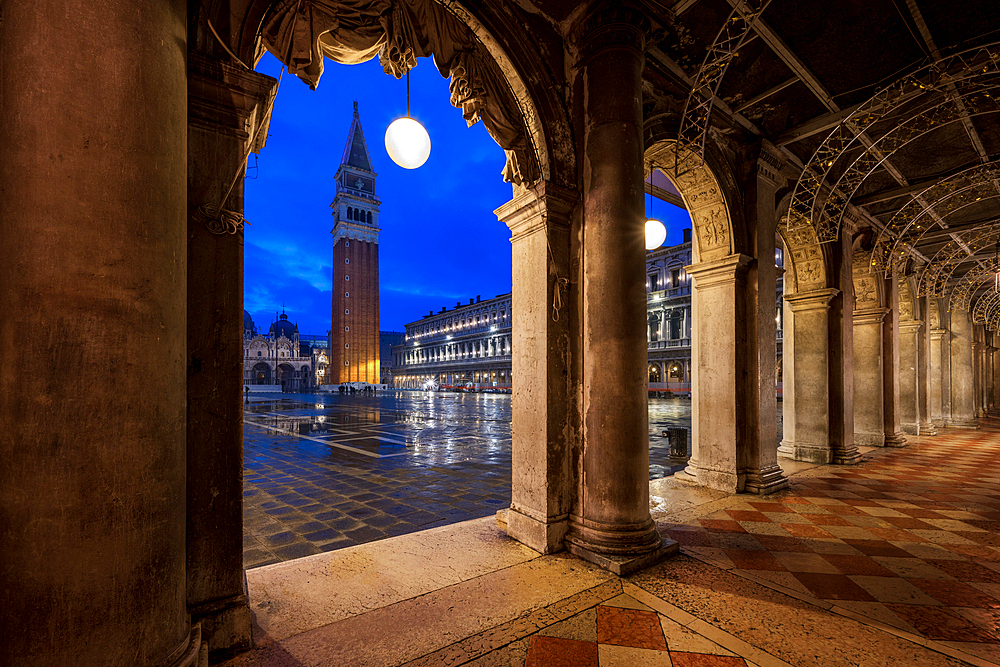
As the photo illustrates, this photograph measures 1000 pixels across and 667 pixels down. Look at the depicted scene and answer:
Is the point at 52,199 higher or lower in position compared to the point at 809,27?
lower

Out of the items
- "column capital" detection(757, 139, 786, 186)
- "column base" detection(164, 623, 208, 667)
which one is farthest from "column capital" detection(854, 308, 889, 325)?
"column base" detection(164, 623, 208, 667)

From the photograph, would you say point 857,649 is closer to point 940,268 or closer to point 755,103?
point 755,103

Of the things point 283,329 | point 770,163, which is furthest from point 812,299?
point 283,329

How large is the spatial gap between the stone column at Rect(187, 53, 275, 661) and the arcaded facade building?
0.01 m

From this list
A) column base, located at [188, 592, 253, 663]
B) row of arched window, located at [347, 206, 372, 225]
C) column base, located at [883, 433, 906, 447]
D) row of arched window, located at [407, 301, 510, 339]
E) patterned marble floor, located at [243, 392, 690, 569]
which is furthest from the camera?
row of arched window, located at [347, 206, 372, 225]

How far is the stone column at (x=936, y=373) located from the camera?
13031 millimetres

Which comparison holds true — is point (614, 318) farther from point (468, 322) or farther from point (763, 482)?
point (468, 322)

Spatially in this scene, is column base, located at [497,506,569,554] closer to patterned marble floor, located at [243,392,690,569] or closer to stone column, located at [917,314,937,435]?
patterned marble floor, located at [243,392,690,569]

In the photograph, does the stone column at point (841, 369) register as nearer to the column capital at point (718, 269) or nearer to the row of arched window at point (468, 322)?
the column capital at point (718, 269)

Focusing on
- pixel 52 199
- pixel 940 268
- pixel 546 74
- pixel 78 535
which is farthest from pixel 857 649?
pixel 940 268

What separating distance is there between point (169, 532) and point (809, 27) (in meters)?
5.88

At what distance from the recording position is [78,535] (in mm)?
1371

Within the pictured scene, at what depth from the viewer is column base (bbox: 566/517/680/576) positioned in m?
3.02

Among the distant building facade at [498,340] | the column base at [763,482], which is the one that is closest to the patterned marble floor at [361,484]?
the column base at [763,482]
